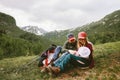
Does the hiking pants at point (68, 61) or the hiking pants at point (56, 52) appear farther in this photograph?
the hiking pants at point (56, 52)

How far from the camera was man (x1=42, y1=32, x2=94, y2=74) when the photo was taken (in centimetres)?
1722

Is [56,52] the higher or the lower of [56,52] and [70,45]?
the lower

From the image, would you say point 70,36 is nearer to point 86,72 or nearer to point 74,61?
point 74,61

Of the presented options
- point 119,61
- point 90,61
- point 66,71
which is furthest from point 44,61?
point 119,61

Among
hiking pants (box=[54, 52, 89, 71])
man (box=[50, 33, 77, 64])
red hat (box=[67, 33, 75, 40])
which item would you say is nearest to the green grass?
hiking pants (box=[54, 52, 89, 71])

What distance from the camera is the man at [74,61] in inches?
678

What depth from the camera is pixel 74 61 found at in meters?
17.7

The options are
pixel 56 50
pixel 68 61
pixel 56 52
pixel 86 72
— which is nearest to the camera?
pixel 68 61

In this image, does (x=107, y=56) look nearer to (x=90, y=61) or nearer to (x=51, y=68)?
(x=90, y=61)

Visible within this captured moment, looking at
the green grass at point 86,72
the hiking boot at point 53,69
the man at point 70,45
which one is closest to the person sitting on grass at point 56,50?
the man at point 70,45

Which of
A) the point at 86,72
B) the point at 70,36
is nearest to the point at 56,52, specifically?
the point at 70,36

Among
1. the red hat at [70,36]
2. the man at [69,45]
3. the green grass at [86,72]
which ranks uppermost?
the red hat at [70,36]

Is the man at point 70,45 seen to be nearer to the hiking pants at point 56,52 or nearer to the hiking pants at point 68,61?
the hiking pants at point 56,52

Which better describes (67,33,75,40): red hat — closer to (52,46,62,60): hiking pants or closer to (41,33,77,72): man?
(41,33,77,72): man
